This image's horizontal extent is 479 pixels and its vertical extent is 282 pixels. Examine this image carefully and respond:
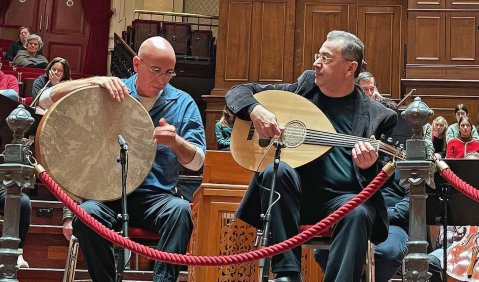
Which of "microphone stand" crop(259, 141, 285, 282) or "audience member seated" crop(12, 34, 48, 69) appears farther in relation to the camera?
"audience member seated" crop(12, 34, 48, 69)

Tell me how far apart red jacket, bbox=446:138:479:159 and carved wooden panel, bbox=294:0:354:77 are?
249 centimetres

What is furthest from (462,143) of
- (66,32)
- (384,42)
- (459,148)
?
(66,32)

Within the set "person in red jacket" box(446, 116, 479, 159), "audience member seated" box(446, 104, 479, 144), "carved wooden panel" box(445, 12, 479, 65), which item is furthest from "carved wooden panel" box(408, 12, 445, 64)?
"person in red jacket" box(446, 116, 479, 159)

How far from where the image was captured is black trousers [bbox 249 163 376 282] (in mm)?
3332

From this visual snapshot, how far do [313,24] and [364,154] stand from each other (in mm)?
6930

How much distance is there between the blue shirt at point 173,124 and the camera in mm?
3886

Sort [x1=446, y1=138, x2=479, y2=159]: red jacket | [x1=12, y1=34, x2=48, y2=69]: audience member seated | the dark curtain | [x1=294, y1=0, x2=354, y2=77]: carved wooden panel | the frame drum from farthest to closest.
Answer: the dark curtain → [x1=12, y1=34, x2=48, y2=69]: audience member seated → [x1=294, y1=0, x2=354, y2=77]: carved wooden panel → [x1=446, y1=138, x2=479, y2=159]: red jacket → the frame drum

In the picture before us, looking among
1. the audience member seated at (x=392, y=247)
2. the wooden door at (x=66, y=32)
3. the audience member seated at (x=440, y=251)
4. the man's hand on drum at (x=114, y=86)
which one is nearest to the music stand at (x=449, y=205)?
the audience member seated at (x=392, y=247)

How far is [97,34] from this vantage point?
12930 mm

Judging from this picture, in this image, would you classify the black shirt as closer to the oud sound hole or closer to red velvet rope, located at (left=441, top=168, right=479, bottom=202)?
the oud sound hole

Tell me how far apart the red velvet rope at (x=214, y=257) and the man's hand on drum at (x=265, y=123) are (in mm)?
571

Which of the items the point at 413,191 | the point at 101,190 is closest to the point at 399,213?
the point at 413,191

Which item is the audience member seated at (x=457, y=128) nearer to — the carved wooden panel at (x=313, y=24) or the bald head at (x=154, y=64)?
the carved wooden panel at (x=313, y=24)

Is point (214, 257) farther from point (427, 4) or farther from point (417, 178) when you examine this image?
point (427, 4)
